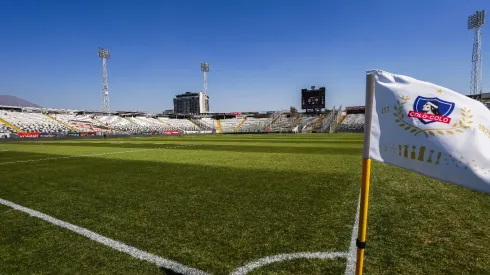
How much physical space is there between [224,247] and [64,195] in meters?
5.37

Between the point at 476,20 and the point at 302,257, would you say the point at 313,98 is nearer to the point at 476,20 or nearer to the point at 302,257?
the point at 476,20

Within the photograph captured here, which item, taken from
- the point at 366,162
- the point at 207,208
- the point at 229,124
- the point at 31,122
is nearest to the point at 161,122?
the point at 229,124

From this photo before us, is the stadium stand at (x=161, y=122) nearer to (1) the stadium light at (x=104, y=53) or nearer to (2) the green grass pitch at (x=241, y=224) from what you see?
(1) the stadium light at (x=104, y=53)

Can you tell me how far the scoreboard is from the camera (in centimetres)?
7450

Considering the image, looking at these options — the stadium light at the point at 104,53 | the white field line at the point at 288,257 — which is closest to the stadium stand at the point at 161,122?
the stadium light at the point at 104,53

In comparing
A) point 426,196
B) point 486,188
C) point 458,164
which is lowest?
point 426,196

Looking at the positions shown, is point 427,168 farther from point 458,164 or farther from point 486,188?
point 486,188

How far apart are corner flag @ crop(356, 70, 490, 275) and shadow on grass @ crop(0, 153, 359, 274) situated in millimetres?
1903

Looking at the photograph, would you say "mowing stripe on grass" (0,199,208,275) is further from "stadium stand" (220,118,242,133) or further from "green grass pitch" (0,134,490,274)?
"stadium stand" (220,118,242,133)

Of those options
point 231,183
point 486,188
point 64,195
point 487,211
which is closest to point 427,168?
point 486,188

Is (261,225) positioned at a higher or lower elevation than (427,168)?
lower

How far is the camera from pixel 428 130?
1.88 meters

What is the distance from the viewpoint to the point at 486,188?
1642mm

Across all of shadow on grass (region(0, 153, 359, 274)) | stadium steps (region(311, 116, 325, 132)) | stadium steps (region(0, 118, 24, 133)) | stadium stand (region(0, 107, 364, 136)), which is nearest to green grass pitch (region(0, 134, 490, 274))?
shadow on grass (region(0, 153, 359, 274))
